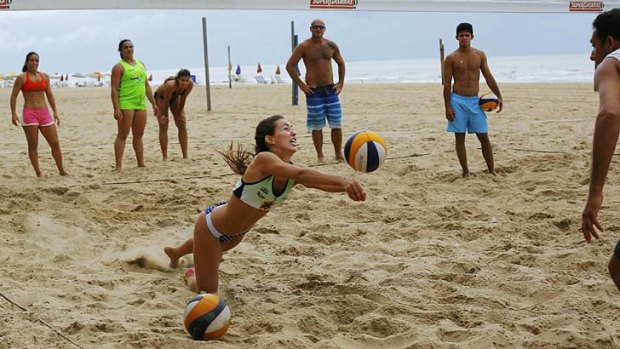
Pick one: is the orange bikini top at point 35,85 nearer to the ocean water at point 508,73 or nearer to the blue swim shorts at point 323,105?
the blue swim shorts at point 323,105

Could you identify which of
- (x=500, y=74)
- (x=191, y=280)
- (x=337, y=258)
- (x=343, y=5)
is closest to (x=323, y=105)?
(x=343, y=5)

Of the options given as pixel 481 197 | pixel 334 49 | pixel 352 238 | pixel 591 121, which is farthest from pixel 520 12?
pixel 352 238

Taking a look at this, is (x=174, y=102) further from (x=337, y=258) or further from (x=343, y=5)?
(x=337, y=258)

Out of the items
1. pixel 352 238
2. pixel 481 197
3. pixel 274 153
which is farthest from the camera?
pixel 481 197

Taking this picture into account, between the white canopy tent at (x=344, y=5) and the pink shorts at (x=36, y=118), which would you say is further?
the white canopy tent at (x=344, y=5)

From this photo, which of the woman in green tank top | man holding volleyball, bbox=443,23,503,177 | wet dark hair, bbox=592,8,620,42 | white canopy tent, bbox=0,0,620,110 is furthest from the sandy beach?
white canopy tent, bbox=0,0,620,110

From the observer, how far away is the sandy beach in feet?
11.5

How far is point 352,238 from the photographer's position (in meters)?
5.38

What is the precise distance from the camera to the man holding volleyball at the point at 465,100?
7.53 meters

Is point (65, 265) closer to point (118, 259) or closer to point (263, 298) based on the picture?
point (118, 259)

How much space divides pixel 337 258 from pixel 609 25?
243 centimetres

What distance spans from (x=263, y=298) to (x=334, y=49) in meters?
5.36

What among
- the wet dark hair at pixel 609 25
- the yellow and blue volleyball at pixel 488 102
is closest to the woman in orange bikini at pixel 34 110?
the yellow and blue volleyball at pixel 488 102

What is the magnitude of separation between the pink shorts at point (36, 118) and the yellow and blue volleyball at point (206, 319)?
5.38 metres
